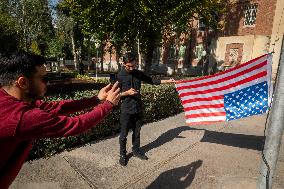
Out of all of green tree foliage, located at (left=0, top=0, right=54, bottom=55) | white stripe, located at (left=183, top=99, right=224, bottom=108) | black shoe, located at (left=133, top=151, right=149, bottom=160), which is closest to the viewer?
white stripe, located at (left=183, top=99, right=224, bottom=108)

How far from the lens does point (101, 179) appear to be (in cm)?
510

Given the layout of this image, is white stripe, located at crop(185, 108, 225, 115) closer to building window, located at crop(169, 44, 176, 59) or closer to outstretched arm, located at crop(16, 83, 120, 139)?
outstretched arm, located at crop(16, 83, 120, 139)

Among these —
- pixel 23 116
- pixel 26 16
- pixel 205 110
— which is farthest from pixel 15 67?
pixel 26 16

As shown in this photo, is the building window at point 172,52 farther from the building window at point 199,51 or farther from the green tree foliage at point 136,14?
the green tree foliage at point 136,14

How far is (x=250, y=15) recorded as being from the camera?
104 ft

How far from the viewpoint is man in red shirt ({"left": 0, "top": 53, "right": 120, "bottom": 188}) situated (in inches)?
78.7

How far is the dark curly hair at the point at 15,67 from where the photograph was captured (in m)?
2.21

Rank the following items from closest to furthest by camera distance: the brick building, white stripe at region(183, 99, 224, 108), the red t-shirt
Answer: the red t-shirt < white stripe at region(183, 99, 224, 108) < the brick building

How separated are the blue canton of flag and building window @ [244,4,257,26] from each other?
2961cm

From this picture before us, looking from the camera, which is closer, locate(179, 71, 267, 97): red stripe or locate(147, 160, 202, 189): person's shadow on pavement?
locate(179, 71, 267, 97): red stripe

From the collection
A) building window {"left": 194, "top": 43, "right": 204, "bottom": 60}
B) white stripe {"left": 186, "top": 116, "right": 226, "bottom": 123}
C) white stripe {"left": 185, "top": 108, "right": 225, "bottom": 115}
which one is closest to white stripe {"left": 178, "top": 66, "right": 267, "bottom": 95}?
white stripe {"left": 185, "top": 108, "right": 225, "bottom": 115}

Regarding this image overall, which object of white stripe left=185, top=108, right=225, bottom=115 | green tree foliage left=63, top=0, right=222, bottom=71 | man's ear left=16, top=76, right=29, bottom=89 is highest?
green tree foliage left=63, top=0, right=222, bottom=71

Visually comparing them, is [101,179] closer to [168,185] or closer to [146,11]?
[168,185]

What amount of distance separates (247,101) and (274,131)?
56.5 inches
